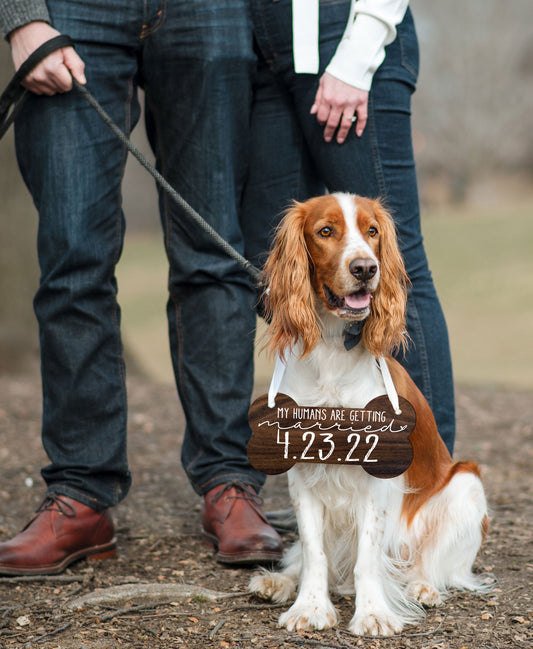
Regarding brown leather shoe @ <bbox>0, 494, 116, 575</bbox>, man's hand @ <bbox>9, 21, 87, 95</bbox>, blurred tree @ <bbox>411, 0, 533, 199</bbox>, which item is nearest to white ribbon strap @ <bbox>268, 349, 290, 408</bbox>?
brown leather shoe @ <bbox>0, 494, 116, 575</bbox>

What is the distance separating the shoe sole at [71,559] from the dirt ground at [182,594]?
0.03 metres

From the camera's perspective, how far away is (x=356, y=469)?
2250mm

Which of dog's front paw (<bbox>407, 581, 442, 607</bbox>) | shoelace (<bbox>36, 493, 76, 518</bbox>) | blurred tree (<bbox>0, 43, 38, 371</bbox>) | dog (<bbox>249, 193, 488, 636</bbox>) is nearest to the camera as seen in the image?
dog (<bbox>249, 193, 488, 636</bbox>)

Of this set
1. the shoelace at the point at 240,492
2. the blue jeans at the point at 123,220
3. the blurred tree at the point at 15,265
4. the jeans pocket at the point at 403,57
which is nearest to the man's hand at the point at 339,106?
the jeans pocket at the point at 403,57

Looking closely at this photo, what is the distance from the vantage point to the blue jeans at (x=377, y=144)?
263 centimetres

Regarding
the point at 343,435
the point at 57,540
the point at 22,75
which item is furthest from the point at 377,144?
the point at 57,540

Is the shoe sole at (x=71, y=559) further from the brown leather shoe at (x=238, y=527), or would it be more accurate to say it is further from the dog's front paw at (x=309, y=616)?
the dog's front paw at (x=309, y=616)

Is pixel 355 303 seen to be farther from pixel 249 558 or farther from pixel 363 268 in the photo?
pixel 249 558

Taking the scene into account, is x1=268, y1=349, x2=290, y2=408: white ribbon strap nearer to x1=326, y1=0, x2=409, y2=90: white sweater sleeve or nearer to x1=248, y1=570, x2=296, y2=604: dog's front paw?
x1=248, y1=570, x2=296, y2=604: dog's front paw

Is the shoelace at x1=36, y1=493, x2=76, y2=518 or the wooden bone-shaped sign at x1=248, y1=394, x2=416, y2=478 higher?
the wooden bone-shaped sign at x1=248, y1=394, x2=416, y2=478

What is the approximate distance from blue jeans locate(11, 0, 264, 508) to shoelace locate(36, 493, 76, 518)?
4cm

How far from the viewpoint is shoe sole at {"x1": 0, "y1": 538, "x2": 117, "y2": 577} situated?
2.57m

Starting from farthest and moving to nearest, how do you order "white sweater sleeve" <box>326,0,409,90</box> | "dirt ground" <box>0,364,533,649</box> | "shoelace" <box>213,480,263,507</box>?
"shoelace" <box>213,480,263,507</box>, "white sweater sleeve" <box>326,0,409,90</box>, "dirt ground" <box>0,364,533,649</box>

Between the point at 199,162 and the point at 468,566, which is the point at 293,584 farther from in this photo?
the point at 199,162
